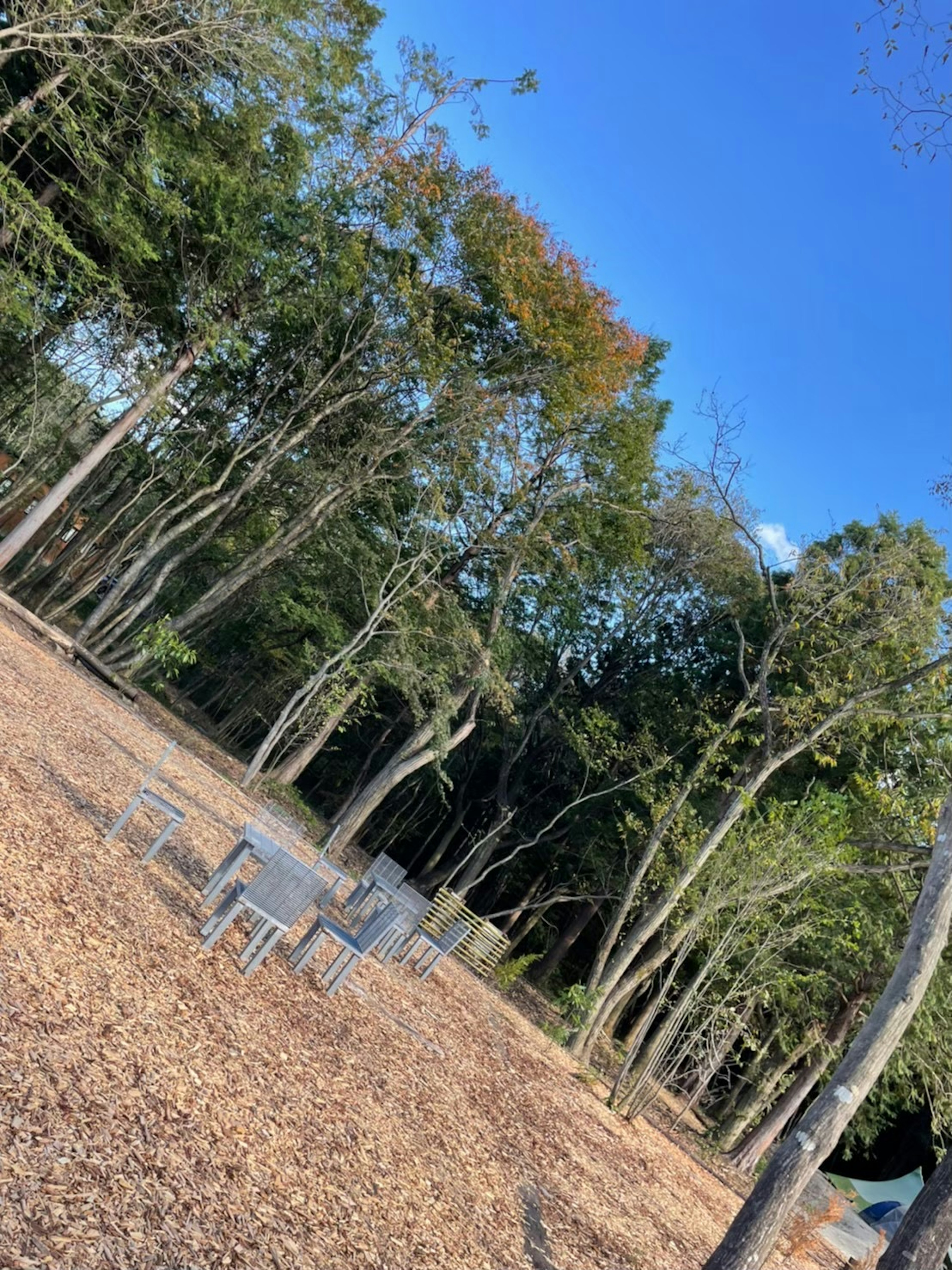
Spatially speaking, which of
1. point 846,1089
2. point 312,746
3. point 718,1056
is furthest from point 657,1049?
point 312,746

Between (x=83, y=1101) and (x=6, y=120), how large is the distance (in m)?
13.4

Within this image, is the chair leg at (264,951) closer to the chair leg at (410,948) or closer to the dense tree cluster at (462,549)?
the chair leg at (410,948)

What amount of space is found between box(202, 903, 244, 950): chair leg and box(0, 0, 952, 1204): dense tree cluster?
6.52 meters

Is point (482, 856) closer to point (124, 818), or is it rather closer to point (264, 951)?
point (124, 818)

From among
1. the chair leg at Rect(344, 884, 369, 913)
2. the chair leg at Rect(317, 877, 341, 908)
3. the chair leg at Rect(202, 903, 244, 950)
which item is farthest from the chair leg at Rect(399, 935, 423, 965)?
the chair leg at Rect(202, 903, 244, 950)

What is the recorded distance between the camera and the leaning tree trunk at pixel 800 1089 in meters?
16.0

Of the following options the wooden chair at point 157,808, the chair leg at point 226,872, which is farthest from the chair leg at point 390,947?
the wooden chair at point 157,808

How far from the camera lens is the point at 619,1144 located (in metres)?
9.42

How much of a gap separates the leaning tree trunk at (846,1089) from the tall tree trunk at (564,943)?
16749 millimetres

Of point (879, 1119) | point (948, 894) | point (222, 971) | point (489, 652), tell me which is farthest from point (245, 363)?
point (879, 1119)

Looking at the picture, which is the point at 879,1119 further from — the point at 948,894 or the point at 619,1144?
the point at 948,894

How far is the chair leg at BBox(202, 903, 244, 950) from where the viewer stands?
225 inches

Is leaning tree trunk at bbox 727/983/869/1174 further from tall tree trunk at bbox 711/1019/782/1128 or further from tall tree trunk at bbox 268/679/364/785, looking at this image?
tall tree trunk at bbox 268/679/364/785

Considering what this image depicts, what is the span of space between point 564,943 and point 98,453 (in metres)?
16.1
